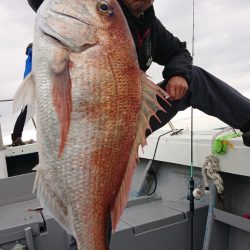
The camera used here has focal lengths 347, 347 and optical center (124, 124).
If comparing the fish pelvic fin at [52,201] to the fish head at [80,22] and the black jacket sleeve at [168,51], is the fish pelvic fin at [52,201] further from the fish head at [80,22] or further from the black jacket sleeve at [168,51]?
the black jacket sleeve at [168,51]

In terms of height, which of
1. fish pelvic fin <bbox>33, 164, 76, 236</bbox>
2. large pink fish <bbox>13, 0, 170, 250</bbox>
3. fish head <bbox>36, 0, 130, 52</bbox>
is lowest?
fish pelvic fin <bbox>33, 164, 76, 236</bbox>

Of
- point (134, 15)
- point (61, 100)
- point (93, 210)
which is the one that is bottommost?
point (93, 210)

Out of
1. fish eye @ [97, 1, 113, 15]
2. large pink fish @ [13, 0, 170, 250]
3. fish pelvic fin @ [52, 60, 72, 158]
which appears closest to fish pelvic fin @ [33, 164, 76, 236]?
large pink fish @ [13, 0, 170, 250]

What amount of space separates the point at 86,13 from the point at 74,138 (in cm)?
52

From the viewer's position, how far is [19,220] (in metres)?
2.65

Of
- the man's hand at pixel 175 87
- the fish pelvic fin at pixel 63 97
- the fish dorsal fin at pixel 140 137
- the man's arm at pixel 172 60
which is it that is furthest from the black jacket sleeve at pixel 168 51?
the fish pelvic fin at pixel 63 97

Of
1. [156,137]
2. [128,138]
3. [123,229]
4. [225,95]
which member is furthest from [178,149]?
[128,138]

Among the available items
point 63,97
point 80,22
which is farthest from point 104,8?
point 63,97

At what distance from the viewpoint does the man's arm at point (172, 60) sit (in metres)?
2.27

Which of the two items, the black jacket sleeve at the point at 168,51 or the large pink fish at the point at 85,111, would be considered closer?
the large pink fish at the point at 85,111

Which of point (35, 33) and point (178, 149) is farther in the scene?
point (178, 149)

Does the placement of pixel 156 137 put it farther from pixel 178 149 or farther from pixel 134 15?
pixel 134 15

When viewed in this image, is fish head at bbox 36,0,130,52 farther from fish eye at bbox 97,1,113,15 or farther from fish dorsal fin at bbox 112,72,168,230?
fish dorsal fin at bbox 112,72,168,230

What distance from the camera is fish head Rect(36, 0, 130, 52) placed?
1379 millimetres
